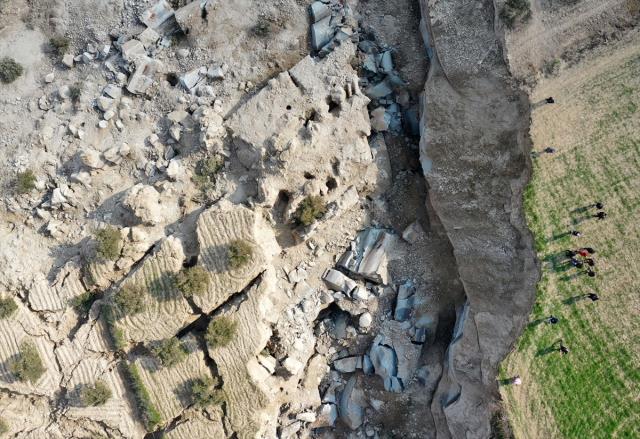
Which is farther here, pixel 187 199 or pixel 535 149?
pixel 187 199

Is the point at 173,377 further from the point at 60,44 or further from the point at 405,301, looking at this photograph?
the point at 60,44

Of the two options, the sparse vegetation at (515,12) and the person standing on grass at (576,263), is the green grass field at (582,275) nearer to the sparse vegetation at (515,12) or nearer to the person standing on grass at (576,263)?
the person standing on grass at (576,263)

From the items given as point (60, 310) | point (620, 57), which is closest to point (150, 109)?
point (60, 310)

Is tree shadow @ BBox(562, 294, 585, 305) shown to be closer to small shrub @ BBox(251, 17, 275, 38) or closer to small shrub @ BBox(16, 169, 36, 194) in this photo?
small shrub @ BBox(251, 17, 275, 38)

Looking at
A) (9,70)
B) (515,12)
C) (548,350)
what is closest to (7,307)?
(9,70)

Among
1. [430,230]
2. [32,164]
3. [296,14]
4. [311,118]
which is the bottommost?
[430,230]

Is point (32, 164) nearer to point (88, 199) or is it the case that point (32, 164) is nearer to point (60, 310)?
point (88, 199)
